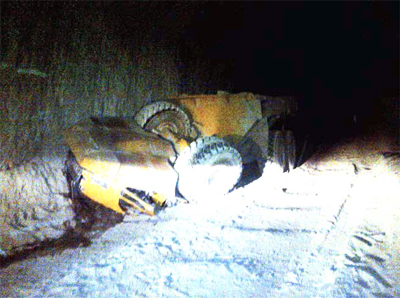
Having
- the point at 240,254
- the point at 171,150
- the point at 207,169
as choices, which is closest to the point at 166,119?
the point at 171,150

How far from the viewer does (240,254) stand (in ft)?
9.85

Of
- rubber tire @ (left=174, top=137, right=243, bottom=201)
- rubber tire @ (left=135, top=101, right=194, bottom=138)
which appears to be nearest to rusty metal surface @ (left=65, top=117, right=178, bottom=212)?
rubber tire @ (left=174, top=137, right=243, bottom=201)

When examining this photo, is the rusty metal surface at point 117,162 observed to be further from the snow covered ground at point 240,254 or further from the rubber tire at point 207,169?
the snow covered ground at point 240,254

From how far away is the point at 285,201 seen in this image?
175 inches

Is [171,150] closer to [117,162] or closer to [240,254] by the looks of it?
[117,162]

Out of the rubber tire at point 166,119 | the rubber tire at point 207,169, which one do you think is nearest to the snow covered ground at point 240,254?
the rubber tire at point 207,169

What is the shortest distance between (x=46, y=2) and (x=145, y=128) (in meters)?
2.61

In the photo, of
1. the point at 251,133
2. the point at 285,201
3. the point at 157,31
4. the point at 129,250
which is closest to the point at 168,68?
the point at 157,31

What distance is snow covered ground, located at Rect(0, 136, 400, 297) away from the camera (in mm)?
2500

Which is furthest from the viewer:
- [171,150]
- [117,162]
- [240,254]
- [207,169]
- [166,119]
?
[166,119]

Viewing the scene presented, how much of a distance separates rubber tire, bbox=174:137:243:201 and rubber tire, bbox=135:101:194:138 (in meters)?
1.24

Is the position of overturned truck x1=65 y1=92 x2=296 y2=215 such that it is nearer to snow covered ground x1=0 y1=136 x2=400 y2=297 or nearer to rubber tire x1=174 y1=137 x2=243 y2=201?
rubber tire x1=174 y1=137 x2=243 y2=201

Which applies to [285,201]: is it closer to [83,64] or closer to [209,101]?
[209,101]

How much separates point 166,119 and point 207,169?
1.78 metres
